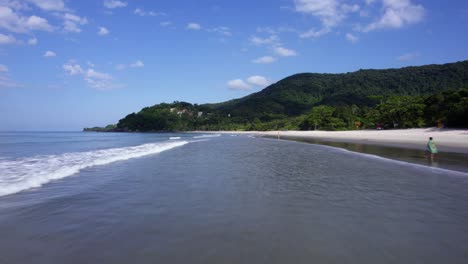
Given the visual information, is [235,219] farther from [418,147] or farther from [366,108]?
[366,108]

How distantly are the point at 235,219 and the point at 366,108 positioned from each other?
86.7 meters

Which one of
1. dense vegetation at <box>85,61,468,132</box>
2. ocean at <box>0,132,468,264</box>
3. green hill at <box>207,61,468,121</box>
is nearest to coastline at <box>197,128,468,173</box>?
ocean at <box>0,132,468,264</box>

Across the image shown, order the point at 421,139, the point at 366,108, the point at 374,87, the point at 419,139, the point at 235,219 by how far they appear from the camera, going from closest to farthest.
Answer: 1. the point at 235,219
2. the point at 421,139
3. the point at 419,139
4. the point at 366,108
5. the point at 374,87

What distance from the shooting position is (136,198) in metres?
7.75

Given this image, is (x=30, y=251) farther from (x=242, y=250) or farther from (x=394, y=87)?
(x=394, y=87)

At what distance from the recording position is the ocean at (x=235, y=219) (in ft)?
14.0

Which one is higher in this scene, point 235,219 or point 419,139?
point 235,219

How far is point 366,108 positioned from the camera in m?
83.1

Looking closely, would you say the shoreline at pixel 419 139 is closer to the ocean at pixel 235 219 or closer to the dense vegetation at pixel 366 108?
the dense vegetation at pixel 366 108

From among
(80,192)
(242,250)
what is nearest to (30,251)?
(242,250)

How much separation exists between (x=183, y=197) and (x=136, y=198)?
127 centimetres

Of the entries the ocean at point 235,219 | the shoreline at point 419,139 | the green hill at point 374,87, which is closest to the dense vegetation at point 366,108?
the green hill at point 374,87

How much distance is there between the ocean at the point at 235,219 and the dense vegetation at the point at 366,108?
39.2 metres

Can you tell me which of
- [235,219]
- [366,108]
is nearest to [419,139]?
[235,219]
